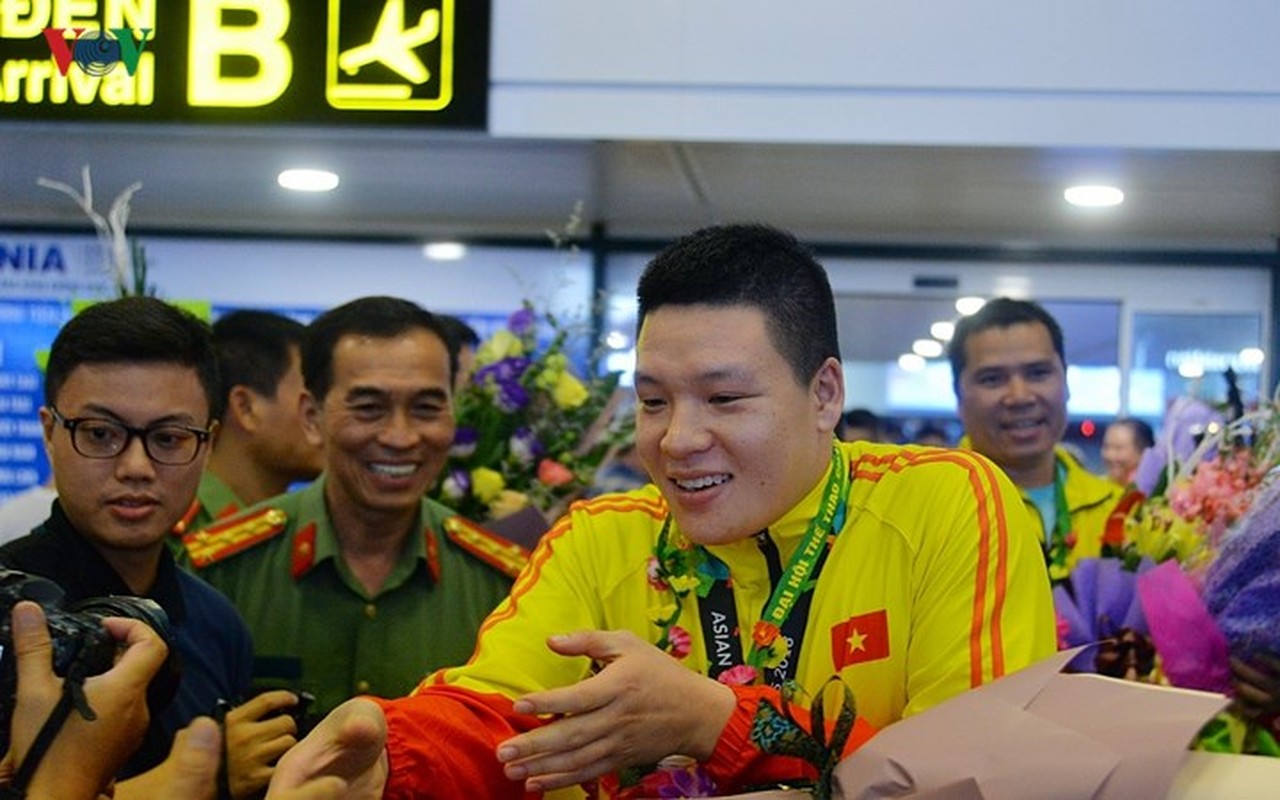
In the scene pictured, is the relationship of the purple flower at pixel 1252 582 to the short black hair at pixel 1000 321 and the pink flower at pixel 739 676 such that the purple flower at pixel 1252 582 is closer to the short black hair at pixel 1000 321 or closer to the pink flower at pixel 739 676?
the pink flower at pixel 739 676

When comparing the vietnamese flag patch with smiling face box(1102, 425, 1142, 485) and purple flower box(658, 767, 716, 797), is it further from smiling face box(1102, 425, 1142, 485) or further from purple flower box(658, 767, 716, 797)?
smiling face box(1102, 425, 1142, 485)

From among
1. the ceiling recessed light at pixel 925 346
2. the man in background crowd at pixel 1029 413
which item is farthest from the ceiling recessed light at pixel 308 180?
the ceiling recessed light at pixel 925 346

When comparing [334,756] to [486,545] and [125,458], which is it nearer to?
[125,458]

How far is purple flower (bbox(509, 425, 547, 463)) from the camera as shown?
12.0 ft

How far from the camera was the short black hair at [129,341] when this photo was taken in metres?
2.50

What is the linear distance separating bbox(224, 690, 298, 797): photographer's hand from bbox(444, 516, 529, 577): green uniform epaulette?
142 cm

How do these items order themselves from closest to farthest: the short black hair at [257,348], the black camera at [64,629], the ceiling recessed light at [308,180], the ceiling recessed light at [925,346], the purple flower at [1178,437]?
the black camera at [64,629], the purple flower at [1178,437], the short black hair at [257,348], the ceiling recessed light at [308,180], the ceiling recessed light at [925,346]

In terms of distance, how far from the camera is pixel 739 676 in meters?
1.95

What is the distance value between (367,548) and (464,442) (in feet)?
1.68

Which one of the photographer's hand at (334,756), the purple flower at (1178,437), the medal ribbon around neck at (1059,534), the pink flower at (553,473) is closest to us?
the photographer's hand at (334,756)

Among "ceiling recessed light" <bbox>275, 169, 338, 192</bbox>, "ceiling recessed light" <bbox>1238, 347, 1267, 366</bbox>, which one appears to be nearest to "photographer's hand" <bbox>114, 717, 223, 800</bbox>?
"ceiling recessed light" <bbox>275, 169, 338, 192</bbox>

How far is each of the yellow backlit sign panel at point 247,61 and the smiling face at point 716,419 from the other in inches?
93.6

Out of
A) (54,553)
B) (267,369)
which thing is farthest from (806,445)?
(267,369)

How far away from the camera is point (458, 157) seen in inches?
184
